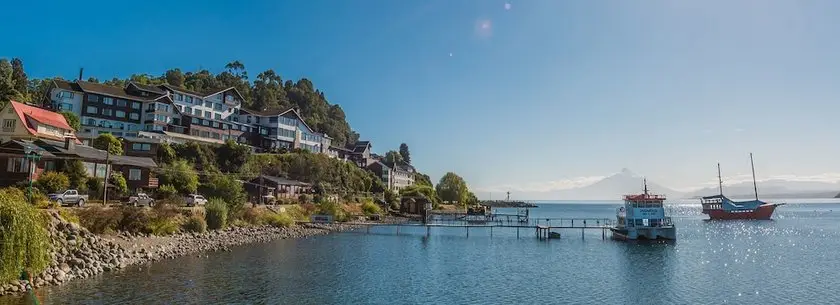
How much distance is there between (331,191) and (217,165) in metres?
22.4

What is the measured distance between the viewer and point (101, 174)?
2007 inches

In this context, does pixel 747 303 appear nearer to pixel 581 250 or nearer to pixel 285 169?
pixel 581 250

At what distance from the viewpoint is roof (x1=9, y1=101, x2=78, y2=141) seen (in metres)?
60.7

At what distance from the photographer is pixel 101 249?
3127 cm

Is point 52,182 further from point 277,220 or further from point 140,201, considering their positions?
point 277,220

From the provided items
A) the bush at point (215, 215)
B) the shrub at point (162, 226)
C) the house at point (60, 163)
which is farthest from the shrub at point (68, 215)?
the bush at point (215, 215)

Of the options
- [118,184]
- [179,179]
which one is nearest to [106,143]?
[179,179]

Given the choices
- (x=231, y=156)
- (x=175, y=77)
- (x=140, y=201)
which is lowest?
(x=140, y=201)

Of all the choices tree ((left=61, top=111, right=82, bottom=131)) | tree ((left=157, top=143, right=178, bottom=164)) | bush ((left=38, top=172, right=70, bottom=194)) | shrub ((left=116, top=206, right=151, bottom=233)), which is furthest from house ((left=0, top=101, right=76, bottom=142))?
shrub ((left=116, top=206, right=151, bottom=233))

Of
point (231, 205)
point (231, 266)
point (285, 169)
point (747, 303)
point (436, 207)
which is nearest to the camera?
point (747, 303)

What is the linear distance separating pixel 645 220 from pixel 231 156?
211 feet

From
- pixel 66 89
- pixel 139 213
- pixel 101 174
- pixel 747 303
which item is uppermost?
pixel 66 89

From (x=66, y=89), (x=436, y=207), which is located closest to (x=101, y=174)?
(x=66, y=89)

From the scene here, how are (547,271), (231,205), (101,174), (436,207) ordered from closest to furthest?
1. (547,271)
2. (101,174)
3. (231,205)
4. (436,207)
